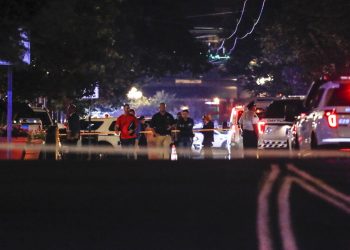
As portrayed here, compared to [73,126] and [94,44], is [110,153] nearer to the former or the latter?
[73,126]

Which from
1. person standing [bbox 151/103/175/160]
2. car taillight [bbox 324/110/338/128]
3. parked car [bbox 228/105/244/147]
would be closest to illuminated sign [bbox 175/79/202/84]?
parked car [bbox 228/105/244/147]

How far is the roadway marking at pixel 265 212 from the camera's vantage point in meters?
7.69

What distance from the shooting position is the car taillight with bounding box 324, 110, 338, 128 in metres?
15.6

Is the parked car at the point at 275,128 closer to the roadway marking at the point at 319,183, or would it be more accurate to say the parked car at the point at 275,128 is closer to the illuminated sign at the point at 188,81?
the roadway marking at the point at 319,183

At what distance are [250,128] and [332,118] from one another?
5943 mm

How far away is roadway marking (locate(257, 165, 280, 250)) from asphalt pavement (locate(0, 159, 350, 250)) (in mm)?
10

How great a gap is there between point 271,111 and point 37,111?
24.2 ft

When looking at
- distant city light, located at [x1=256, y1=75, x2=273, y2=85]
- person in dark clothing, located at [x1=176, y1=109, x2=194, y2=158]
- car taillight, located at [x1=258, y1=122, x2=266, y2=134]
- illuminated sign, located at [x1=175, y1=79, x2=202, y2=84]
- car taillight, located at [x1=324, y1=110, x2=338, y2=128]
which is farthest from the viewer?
illuminated sign, located at [x1=175, y1=79, x2=202, y2=84]

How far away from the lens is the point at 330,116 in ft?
51.6

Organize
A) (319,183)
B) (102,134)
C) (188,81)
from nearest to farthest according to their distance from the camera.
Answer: (319,183) → (102,134) → (188,81)

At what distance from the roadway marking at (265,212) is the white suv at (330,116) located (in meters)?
4.89

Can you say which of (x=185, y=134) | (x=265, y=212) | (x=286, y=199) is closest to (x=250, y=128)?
(x=185, y=134)

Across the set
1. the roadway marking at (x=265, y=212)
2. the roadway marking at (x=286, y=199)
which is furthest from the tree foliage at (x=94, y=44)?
the roadway marking at (x=286, y=199)

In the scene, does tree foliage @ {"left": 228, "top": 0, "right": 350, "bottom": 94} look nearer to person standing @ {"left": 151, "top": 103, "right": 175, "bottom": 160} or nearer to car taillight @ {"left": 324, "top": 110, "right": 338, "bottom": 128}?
person standing @ {"left": 151, "top": 103, "right": 175, "bottom": 160}
